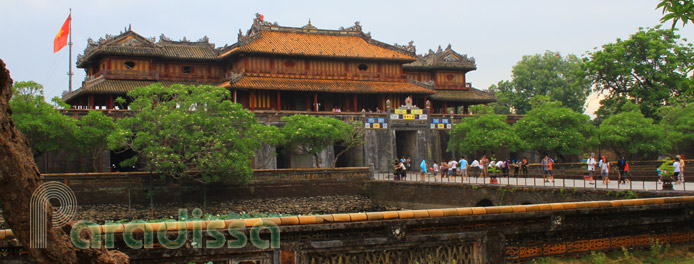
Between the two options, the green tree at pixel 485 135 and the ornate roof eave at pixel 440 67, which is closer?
the green tree at pixel 485 135

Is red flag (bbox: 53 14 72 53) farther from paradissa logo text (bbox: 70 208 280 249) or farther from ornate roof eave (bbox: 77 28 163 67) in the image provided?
paradissa logo text (bbox: 70 208 280 249)

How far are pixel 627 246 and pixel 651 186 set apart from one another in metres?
17.2

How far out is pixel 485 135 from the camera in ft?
146

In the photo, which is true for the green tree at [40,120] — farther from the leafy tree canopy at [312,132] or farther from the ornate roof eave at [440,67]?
the ornate roof eave at [440,67]

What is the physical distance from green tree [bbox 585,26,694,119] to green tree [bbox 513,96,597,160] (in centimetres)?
1231

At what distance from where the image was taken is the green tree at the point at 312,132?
39.0 m

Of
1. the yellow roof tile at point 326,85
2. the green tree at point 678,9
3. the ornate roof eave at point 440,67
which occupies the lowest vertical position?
the green tree at point 678,9

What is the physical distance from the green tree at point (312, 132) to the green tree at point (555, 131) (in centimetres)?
1346

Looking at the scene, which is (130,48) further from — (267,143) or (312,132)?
(312,132)

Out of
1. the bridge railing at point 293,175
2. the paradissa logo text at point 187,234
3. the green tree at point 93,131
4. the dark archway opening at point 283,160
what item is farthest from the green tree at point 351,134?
the paradissa logo text at point 187,234

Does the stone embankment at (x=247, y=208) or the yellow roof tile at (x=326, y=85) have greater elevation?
the yellow roof tile at (x=326, y=85)

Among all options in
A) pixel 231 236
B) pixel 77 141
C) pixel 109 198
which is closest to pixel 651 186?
pixel 231 236

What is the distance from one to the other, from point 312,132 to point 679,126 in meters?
27.3

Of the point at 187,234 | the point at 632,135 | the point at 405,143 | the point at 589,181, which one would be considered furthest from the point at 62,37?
the point at 187,234
